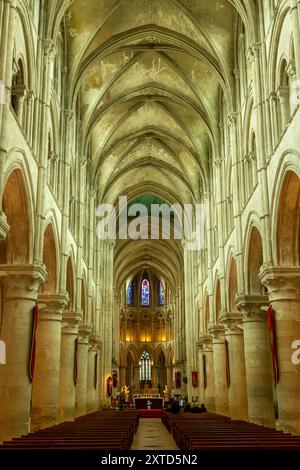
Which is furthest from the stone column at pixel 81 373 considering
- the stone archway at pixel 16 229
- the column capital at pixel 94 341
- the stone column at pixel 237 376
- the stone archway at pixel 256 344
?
the stone archway at pixel 16 229

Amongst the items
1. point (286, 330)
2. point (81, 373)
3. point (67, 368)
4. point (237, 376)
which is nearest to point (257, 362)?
point (237, 376)

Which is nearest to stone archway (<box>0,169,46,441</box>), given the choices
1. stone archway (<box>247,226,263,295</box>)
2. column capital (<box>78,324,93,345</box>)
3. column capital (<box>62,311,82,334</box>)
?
stone archway (<box>247,226,263,295</box>)

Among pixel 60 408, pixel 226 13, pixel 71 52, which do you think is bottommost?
pixel 60 408

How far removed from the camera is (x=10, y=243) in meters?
16.9

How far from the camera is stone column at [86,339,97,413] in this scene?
3526 cm

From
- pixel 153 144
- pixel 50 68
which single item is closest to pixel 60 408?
pixel 50 68

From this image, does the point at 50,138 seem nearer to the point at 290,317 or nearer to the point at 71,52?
the point at 71,52

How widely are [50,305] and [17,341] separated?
5.23m

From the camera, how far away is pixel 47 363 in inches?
800

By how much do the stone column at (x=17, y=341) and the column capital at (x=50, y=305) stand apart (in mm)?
4343

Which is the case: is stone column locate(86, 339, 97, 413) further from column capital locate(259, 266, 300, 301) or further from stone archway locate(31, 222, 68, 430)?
column capital locate(259, 266, 300, 301)

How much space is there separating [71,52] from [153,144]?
1582 cm

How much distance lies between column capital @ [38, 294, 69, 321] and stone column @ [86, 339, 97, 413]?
1443 centimetres

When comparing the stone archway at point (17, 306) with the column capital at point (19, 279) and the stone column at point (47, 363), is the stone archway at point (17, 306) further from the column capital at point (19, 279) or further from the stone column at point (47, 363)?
the stone column at point (47, 363)
